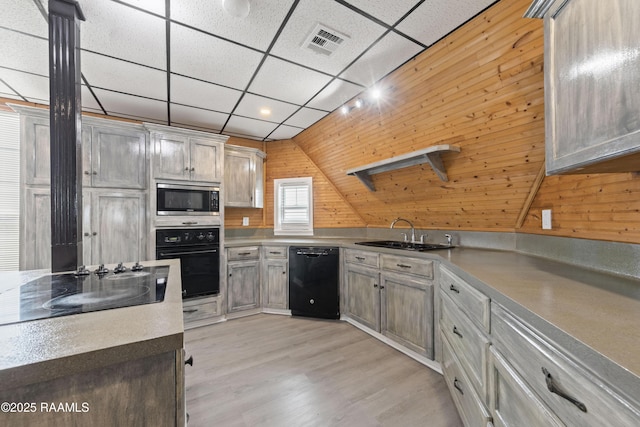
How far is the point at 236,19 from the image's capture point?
176 cm

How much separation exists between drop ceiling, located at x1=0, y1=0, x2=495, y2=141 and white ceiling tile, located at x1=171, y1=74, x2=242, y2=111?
10 mm

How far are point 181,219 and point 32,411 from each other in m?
2.79

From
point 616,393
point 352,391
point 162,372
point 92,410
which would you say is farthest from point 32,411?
point 352,391

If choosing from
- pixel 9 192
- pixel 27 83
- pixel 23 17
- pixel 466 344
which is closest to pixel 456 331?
pixel 466 344

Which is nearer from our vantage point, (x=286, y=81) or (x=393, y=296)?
(x=286, y=81)

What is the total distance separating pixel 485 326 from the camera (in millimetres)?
1290

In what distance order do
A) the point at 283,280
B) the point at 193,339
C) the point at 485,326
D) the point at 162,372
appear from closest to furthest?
1. the point at 162,372
2. the point at 485,326
3. the point at 193,339
4. the point at 283,280

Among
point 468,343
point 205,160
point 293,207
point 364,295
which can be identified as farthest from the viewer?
point 293,207

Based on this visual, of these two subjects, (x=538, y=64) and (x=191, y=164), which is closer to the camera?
(x=538, y=64)

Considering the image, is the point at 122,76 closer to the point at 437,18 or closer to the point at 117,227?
the point at 117,227

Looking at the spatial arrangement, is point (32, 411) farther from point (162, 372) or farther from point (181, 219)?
point (181, 219)

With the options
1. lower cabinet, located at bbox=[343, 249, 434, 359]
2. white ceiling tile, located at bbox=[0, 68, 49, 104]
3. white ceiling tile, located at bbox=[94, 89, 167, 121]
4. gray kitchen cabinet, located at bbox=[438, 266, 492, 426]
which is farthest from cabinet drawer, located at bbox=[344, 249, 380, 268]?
white ceiling tile, located at bbox=[0, 68, 49, 104]

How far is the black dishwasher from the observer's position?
11.0ft

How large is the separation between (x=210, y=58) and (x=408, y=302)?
8.93ft
